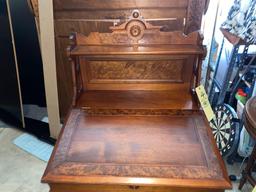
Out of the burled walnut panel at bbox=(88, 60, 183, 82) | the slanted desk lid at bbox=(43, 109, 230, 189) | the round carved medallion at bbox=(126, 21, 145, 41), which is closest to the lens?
the slanted desk lid at bbox=(43, 109, 230, 189)

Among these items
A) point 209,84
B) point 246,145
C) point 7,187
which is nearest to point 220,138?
point 246,145

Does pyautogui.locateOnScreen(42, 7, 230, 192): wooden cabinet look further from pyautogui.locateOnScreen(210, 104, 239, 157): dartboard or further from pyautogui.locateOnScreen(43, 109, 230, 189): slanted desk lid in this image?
pyautogui.locateOnScreen(210, 104, 239, 157): dartboard

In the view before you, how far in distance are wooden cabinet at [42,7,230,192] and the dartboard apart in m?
0.45

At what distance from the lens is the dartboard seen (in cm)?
147

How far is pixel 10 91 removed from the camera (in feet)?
6.25

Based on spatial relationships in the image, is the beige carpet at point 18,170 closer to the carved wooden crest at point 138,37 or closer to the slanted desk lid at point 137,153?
the slanted desk lid at point 137,153

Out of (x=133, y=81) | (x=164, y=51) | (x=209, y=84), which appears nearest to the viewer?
(x=164, y=51)

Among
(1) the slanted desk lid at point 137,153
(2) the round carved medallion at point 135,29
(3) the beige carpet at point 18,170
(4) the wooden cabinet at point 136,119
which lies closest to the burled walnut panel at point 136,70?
(4) the wooden cabinet at point 136,119

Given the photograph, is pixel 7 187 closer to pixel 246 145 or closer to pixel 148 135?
pixel 148 135

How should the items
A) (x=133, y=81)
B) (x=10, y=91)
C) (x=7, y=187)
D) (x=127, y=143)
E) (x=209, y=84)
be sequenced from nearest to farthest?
(x=127, y=143) < (x=133, y=81) < (x=7, y=187) < (x=209, y=84) < (x=10, y=91)

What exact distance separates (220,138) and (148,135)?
0.80 meters

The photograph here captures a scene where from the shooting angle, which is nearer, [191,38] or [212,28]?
[191,38]

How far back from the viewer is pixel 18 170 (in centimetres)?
163

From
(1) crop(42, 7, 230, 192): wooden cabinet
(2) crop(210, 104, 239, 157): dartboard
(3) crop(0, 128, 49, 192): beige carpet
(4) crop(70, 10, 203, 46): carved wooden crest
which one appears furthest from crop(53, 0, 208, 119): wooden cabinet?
(3) crop(0, 128, 49, 192): beige carpet
